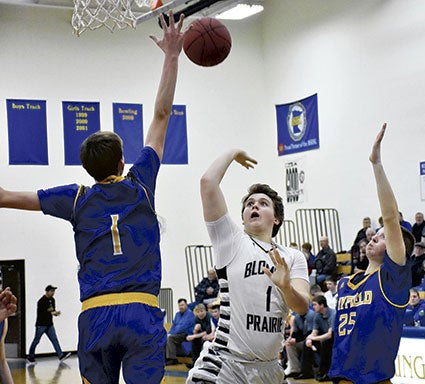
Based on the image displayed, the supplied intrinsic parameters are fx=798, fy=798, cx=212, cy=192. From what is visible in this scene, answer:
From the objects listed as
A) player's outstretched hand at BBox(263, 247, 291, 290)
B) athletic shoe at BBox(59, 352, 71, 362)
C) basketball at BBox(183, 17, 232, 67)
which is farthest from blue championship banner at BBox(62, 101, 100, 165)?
player's outstretched hand at BBox(263, 247, 291, 290)

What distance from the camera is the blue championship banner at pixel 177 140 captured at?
21.3 metres

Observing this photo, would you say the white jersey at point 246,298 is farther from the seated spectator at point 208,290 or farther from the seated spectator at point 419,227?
the seated spectator at point 208,290

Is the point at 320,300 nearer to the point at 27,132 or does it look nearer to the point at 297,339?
the point at 297,339

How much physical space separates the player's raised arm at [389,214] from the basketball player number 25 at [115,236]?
1.79 m

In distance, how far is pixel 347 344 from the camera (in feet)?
16.2

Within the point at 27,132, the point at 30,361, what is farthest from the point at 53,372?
the point at 27,132

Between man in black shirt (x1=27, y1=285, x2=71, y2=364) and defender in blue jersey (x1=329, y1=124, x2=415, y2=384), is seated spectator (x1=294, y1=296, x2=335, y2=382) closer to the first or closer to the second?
man in black shirt (x1=27, y1=285, x2=71, y2=364)

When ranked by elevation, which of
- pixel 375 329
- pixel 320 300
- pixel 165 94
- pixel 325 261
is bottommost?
pixel 320 300

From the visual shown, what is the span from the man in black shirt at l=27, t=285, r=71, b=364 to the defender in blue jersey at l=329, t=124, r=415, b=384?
14.7 m

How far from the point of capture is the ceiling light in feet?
67.3

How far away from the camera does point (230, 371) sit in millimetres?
4418

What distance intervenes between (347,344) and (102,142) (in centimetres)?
214

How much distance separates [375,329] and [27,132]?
16.2 metres

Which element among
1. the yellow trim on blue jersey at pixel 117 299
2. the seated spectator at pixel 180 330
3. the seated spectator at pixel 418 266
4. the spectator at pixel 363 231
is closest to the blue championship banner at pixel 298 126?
the spectator at pixel 363 231
